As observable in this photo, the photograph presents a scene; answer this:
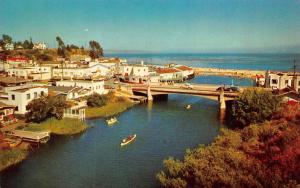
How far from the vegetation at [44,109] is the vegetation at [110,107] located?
673cm

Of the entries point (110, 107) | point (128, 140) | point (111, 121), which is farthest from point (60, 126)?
point (110, 107)

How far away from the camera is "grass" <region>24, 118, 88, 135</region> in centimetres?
3762

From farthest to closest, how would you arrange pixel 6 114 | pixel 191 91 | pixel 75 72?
pixel 75 72
pixel 191 91
pixel 6 114

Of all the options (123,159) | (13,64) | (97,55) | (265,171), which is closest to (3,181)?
(123,159)

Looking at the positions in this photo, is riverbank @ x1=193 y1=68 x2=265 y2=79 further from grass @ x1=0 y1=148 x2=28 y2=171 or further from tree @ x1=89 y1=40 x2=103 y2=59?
grass @ x1=0 y1=148 x2=28 y2=171

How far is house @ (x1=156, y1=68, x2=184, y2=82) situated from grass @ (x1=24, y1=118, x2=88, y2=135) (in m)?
47.7

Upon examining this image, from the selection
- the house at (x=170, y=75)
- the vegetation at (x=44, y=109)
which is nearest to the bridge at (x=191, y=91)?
the vegetation at (x=44, y=109)

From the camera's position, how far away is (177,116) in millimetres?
48469

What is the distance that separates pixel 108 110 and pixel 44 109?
12.5 metres

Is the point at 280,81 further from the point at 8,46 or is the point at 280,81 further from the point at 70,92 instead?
the point at 8,46

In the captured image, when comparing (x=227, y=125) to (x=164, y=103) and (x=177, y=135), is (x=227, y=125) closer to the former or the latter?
(x=177, y=135)

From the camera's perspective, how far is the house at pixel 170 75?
87594 millimetres

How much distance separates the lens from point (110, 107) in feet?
169

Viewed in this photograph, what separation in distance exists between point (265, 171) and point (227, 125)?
24.5 m
